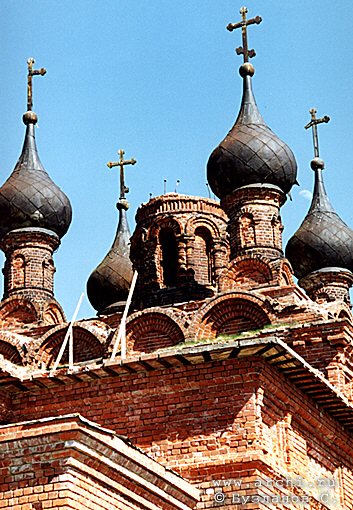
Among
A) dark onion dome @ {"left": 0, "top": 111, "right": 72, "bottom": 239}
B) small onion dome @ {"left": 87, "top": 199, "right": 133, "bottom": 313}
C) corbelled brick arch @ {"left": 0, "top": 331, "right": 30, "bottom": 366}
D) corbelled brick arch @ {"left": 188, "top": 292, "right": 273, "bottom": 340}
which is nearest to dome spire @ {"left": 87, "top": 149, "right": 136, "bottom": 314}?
small onion dome @ {"left": 87, "top": 199, "right": 133, "bottom": 313}

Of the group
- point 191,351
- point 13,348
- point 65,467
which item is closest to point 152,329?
point 13,348

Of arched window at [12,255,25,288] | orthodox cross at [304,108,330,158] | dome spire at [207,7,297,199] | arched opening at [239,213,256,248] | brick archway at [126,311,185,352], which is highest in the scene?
orthodox cross at [304,108,330,158]

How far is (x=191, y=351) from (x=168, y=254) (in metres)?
7.32

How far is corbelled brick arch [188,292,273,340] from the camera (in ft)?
52.3

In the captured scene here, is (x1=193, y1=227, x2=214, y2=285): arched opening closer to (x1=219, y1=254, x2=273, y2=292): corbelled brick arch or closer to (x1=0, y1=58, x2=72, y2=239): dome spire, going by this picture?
(x1=219, y1=254, x2=273, y2=292): corbelled brick arch

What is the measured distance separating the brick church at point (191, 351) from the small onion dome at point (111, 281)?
3 cm

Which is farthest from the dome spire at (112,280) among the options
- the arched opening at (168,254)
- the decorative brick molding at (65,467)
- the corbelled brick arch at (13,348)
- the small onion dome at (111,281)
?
the decorative brick molding at (65,467)

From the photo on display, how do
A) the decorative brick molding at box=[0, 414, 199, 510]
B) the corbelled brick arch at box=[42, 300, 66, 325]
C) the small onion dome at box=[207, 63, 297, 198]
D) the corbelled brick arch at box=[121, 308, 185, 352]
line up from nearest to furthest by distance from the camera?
the decorative brick molding at box=[0, 414, 199, 510] < the corbelled brick arch at box=[121, 308, 185, 352] < the small onion dome at box=[207, 63, 297, 198] < the corbelled brick arch at box=[42, 300, 66, 325]

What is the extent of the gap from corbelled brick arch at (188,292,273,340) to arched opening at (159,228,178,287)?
1625 millimetres

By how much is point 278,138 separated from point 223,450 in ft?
27.0

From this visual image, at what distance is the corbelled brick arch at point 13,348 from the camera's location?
16875 mm

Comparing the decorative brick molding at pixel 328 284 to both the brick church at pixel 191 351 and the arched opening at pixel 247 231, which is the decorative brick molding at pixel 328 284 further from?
the arched opening at pixel 247 231

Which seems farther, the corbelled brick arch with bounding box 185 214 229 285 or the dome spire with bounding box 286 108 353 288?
the dome spire with bounding box 286 108 353 288

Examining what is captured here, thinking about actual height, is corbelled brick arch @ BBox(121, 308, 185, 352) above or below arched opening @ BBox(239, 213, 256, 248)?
below
